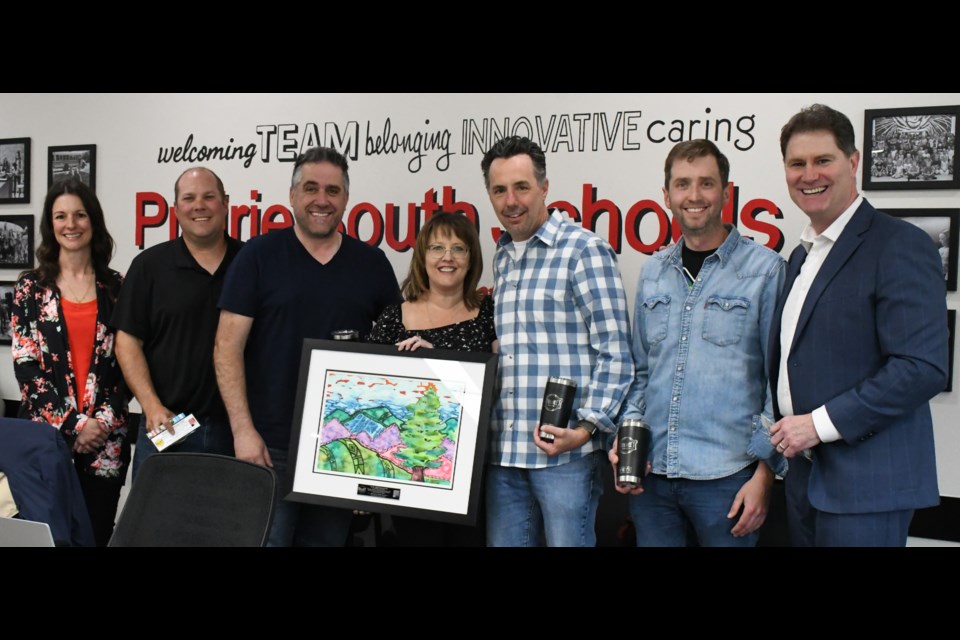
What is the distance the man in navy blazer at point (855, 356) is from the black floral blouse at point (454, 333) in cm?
103

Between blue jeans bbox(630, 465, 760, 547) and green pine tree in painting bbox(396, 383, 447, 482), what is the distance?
→ 0.70m

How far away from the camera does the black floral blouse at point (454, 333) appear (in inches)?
117

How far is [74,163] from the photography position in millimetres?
4992

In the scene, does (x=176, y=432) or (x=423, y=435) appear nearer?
(x=423, y=435)

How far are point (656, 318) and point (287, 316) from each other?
4.66 feet

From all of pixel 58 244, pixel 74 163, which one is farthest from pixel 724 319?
pixel 74 163

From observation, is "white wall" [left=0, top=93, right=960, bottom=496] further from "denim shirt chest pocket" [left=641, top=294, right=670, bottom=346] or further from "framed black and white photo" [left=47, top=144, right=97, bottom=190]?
"denim shirt chest pocket" [left=641, top=294, right=670, bottom=346]

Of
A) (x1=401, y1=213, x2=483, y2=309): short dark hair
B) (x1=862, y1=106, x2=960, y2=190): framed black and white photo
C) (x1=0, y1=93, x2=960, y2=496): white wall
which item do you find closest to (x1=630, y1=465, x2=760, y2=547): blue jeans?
(x1=401, y1=213, x2=483, y2=309): short dark hair

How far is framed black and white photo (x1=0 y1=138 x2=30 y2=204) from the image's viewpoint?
5.06 m

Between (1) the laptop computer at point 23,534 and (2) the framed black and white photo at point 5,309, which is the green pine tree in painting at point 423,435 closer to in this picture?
(1) the laptop computer at point 23,534

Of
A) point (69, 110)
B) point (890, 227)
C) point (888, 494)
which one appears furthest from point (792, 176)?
point (69, 110)

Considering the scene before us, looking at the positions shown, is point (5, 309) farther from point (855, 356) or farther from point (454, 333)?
point (855, 356)

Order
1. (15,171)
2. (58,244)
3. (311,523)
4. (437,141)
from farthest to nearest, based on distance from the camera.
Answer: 1. (15,171)
2. (437,141)
3. (58,244)
4. (311,523)

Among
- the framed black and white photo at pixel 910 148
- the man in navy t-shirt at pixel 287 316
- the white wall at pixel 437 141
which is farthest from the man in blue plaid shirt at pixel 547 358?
the framed black and white photo at pixel 910 148
